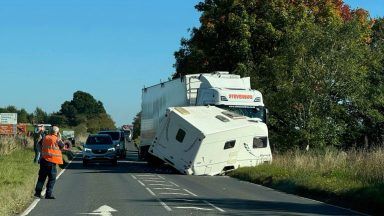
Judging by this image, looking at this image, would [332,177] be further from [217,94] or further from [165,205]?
[217,94]

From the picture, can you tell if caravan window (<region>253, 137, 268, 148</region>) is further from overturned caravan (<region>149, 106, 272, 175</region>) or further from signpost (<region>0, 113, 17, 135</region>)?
signpost (<region>0, 113, 17, 135</region>)

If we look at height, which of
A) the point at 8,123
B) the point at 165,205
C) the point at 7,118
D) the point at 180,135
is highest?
the point at 7,118

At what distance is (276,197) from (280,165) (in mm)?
8102

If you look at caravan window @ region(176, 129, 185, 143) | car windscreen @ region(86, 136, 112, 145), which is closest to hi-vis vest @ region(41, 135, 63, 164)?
caravan window @ region(176, 129, 185, 143)

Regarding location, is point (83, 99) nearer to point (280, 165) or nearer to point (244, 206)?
point (280, 165)

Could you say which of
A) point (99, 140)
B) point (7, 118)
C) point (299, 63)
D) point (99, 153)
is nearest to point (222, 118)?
point (299, 63)


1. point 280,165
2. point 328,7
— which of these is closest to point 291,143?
point 280,165

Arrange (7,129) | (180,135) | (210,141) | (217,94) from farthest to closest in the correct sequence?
1. (7,129)
2. (217,94)
3. (180,135)
4. (210,141)

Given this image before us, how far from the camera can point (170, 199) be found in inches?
646

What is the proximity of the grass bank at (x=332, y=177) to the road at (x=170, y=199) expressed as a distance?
84cm

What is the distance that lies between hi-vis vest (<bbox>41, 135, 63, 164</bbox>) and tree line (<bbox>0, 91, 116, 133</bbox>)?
117 meters

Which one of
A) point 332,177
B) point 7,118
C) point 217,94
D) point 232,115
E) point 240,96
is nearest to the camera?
point 332,177

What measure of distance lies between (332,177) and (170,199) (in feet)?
22.3

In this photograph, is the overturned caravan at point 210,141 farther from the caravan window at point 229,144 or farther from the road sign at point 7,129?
the road sign at point 7,129
